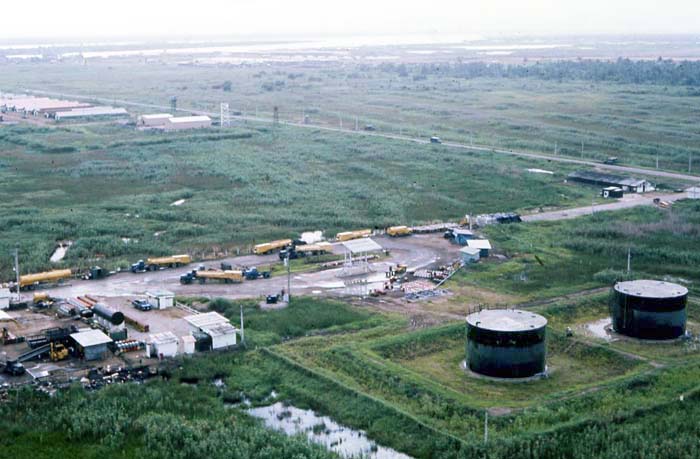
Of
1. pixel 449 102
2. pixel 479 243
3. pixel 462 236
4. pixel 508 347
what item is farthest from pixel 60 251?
pixel 449 102

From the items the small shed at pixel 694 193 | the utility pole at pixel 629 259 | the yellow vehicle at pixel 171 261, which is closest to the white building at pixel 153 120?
the yellow vehicle at pixel 171 261

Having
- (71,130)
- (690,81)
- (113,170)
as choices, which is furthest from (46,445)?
(690,81)

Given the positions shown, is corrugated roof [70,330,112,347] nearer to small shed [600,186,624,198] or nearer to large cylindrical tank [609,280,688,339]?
large cylindrical tank [609,280,688,339]

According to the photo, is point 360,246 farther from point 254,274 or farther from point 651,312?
point 651,312

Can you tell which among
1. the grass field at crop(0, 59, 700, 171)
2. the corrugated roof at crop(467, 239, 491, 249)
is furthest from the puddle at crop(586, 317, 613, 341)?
the grass field at crop(0, 59, 700, 171)

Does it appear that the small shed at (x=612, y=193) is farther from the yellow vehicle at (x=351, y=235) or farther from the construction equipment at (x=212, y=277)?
the construction equipment at (x=212, y=277)

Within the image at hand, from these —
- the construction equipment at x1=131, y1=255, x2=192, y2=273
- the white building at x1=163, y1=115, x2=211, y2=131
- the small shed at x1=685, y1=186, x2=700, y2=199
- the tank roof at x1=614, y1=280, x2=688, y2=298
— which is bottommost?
the construction equipment at x1=131, y1=255, x2=192, y2=273

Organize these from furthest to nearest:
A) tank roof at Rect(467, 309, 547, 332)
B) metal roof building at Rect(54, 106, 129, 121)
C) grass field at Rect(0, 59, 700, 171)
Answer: metal roof building at Rect(54, 106, 129, 121)
grass field at Rect(0, 59, 700, 171)
tank roof at Rect(467, 309, 547, 332)
